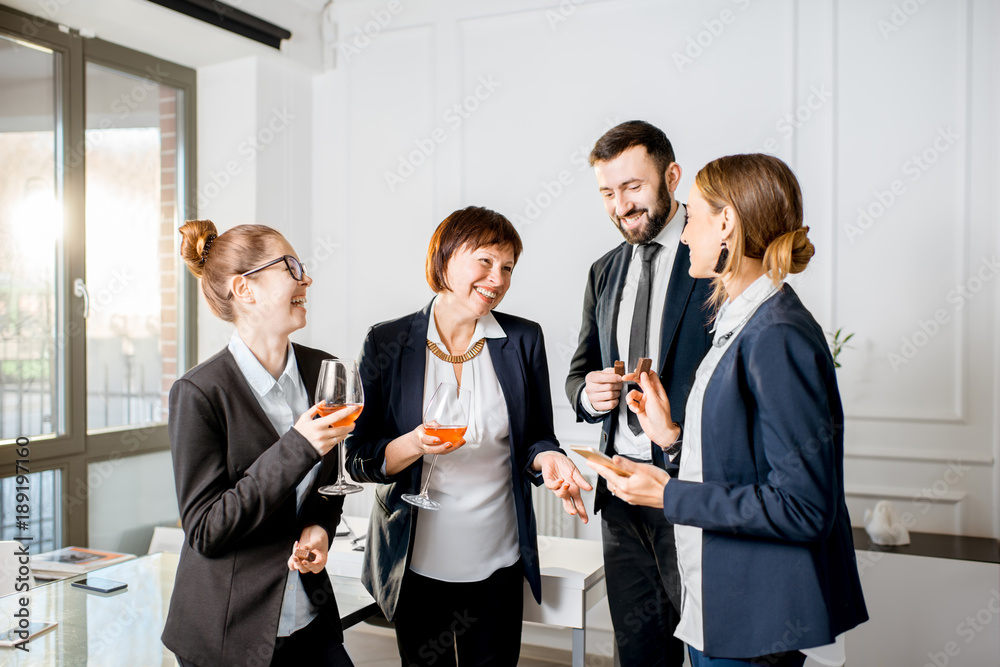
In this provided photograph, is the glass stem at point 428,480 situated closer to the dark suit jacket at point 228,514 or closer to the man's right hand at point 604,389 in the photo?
the dark suit jacket at point 228,514

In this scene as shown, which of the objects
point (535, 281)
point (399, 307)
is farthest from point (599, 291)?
point (399, 307)

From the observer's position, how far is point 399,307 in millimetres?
4199

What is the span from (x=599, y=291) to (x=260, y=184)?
2.49 m

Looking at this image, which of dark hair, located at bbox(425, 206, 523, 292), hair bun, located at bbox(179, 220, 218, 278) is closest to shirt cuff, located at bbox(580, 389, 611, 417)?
dark hair, located at bbox(425, 206, 523, 292)

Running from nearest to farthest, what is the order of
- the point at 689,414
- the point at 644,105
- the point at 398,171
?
the point at 689,414 → the point at 644,105 → the point at 398,171

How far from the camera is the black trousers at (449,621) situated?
1.77 meters

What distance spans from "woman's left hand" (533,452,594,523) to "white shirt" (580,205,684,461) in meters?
0.31

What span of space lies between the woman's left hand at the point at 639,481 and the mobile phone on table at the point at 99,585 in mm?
1517

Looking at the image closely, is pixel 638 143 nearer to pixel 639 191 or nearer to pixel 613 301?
pixel 639 191

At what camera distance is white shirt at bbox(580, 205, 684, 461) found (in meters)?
2.03

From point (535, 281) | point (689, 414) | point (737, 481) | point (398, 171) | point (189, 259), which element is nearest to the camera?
point (737, 481)

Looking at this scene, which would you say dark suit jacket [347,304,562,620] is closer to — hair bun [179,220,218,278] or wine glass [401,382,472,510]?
wine glass [401,382,472,510]

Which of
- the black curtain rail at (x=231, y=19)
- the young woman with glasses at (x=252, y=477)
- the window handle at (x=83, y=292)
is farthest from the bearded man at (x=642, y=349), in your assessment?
the window handle at (x=83, y=292)

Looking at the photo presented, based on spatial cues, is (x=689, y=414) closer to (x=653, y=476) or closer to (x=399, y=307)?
(x=653, y=476)
